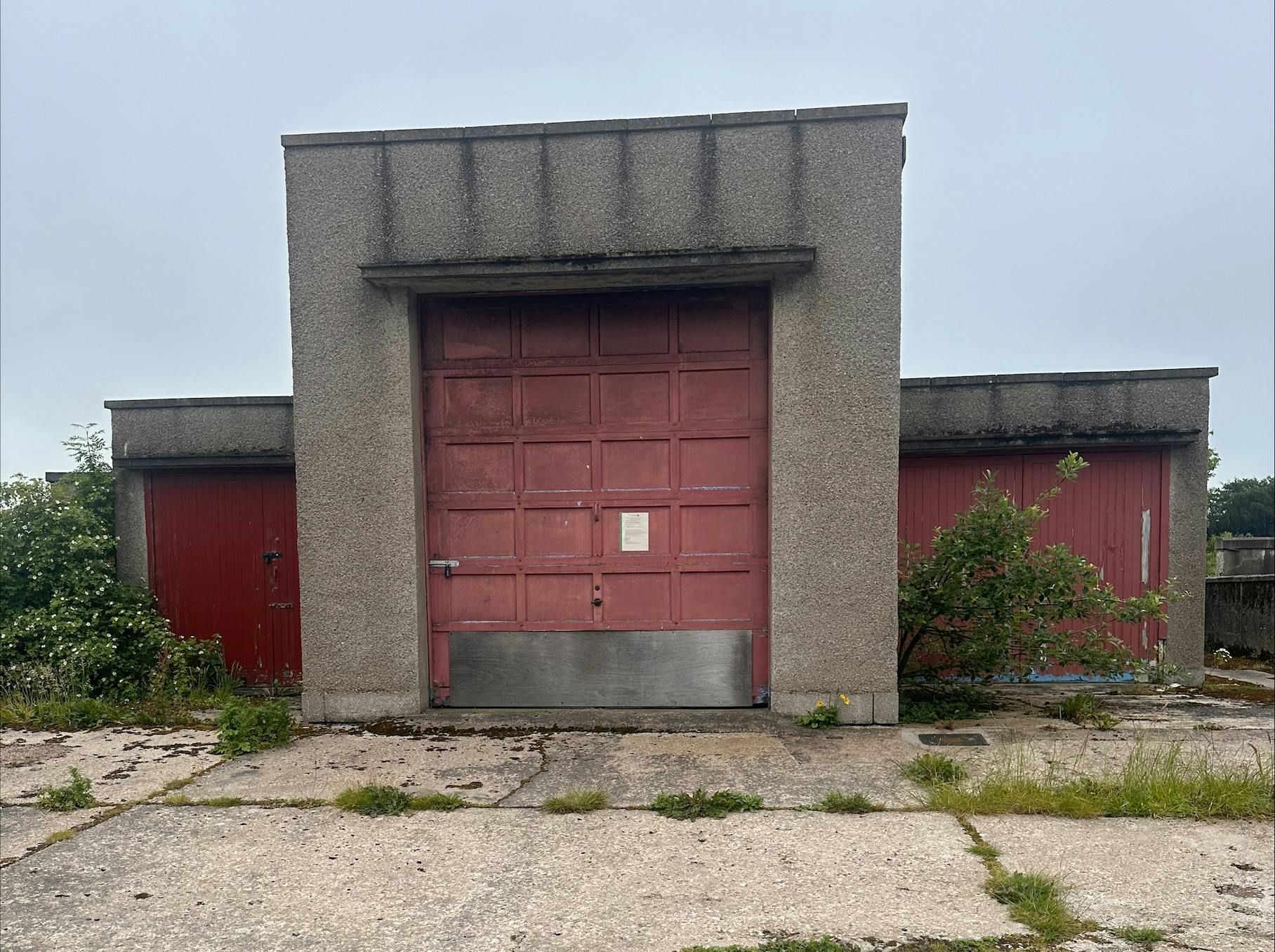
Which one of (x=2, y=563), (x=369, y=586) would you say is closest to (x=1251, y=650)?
(x=369, y=586)

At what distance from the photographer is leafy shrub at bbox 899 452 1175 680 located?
561cm

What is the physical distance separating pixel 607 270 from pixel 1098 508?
5.17 metres

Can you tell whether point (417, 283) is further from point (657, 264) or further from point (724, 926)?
point (724, 926)

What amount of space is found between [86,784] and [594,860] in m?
3.03

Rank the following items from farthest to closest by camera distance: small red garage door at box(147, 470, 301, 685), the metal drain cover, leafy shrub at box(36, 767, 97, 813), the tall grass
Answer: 1. small red garage door at box(147, 470, 301, 685)
2. the metal drain cover
3. leafy shrub at box(36, 767, 97, 813)
4. the tall grass

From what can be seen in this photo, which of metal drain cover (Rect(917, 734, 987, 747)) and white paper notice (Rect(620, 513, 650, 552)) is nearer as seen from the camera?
metal drain cover (Rect(917, 734, 987, 747))

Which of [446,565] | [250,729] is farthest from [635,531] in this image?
[250,729]

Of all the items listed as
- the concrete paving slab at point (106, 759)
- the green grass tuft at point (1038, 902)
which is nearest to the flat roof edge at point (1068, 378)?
the green grass tuft at point (1038, 902)

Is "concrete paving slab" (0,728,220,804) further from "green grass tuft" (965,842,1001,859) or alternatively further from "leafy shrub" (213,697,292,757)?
"green grass tuft" (965,842,1001,859)

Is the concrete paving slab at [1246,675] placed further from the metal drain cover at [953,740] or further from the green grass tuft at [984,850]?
the green grass tuft at [984,850]

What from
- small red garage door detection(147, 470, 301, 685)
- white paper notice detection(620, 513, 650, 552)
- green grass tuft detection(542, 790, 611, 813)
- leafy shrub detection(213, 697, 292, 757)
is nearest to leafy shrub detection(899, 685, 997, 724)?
white paper notice detection(620, 513, 650, 552)

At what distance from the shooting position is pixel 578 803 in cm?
401

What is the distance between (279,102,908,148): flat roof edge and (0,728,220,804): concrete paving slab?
4406mm

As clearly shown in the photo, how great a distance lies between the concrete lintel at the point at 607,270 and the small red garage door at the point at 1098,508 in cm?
278
